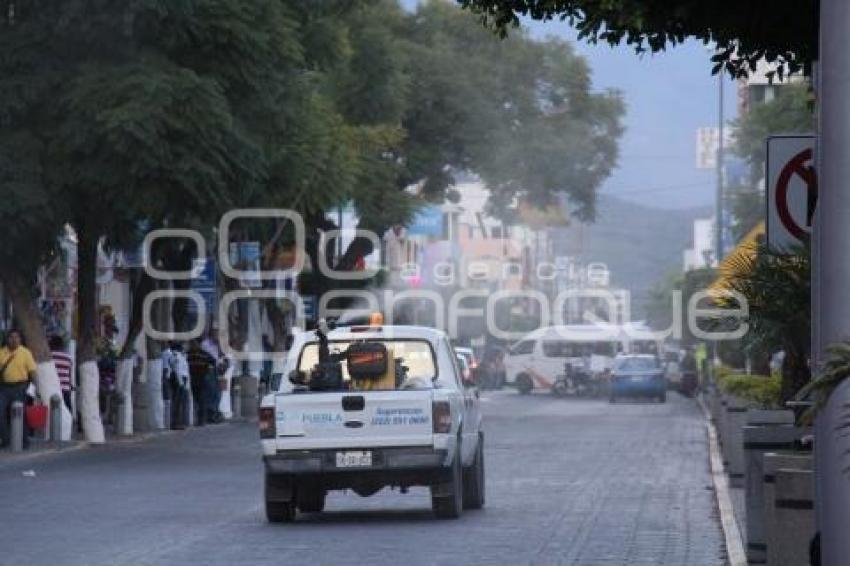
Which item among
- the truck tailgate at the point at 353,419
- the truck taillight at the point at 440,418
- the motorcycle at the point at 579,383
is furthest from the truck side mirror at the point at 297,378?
the motorcycle at the point at 579,383

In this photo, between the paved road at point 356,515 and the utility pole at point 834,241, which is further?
the paved road at point 356,515

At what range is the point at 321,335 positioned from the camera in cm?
2347

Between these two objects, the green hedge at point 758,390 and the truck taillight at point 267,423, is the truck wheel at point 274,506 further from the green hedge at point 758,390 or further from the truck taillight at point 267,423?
the green hedge at point 758,390

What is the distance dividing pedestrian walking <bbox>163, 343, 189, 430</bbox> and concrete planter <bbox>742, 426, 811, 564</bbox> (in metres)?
30.2

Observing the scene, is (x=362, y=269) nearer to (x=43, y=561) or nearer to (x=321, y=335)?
(x=321, y=335)

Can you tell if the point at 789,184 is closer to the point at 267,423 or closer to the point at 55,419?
the point at 267,423

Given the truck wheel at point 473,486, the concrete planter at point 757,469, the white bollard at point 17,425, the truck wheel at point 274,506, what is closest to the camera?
the concrete planter at point 757,469

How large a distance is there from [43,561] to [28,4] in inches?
735

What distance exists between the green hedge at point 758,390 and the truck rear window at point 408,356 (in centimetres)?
452

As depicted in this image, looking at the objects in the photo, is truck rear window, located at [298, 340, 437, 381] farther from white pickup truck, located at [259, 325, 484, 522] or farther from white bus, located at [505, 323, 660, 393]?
white bus, located at [505, 323, 660, 393]

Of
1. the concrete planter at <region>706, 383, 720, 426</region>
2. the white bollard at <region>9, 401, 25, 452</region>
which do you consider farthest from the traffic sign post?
the concrete planter at <region>706, 383, 720, 426</region>

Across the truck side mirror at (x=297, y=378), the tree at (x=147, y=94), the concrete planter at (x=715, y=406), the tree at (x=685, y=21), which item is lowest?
the concrete planter at (x=715, y=406)

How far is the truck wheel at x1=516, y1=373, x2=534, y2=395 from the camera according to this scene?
8994cm

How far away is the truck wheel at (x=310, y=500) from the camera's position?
2358 centimetres
